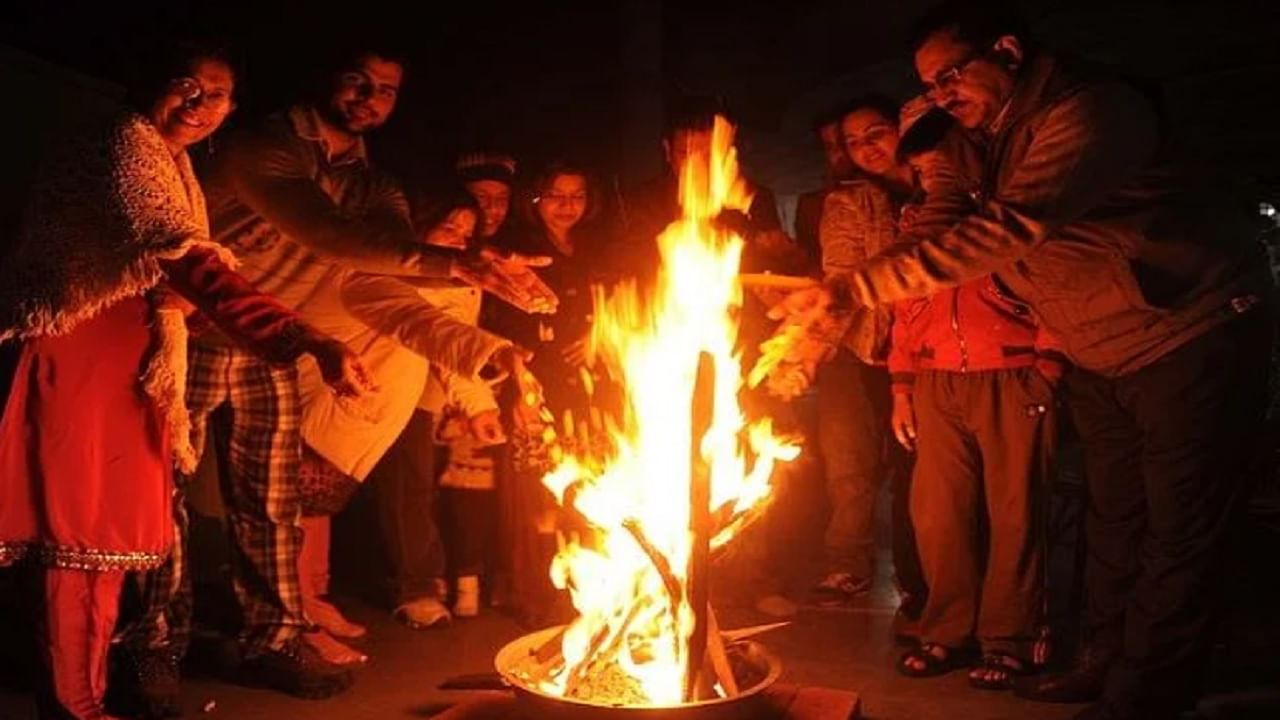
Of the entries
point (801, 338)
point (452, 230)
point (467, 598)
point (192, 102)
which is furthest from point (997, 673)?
point (192, 102)

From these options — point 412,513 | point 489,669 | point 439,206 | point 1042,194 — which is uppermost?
point 439,206

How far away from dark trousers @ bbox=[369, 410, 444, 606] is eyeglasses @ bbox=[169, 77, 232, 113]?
2620mm

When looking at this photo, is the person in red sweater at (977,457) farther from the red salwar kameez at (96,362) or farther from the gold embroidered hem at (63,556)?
the gold embroidered hem at (63,556)

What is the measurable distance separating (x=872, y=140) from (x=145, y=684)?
176 inches

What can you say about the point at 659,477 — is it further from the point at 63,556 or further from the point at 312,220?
the point at 63,556

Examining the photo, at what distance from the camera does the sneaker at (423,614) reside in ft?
21.0

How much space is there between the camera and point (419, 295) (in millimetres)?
5766

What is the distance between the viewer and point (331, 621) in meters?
6.08

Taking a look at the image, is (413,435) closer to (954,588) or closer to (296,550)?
(296,550)

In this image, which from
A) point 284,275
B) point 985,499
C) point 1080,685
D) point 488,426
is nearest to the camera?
point 1080,685

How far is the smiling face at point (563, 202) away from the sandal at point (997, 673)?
3.24 meters

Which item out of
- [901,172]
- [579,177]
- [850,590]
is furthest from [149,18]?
[850,590]

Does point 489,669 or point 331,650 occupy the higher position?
point 331,650

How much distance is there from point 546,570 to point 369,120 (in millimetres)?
2616
